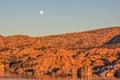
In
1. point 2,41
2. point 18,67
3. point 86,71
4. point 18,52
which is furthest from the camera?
point 2,41

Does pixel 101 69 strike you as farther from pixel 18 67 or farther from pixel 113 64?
pixel 18 67

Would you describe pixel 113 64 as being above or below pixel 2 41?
below

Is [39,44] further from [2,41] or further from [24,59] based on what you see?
[24,59]

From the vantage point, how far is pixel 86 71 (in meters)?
108

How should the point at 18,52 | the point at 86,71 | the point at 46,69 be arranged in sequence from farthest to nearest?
the point at 18,52 < the point at 46,69 < the point at 86,71

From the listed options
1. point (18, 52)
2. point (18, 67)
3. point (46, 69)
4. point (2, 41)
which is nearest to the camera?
point (46, 69)

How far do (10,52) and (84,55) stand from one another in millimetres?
29283

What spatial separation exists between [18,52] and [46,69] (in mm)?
27730

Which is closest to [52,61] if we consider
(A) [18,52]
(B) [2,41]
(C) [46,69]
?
(C) [46,69]

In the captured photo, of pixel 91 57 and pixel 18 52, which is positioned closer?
pixel 91 57

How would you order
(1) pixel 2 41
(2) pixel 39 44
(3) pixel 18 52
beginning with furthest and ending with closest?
(1) pixel 2 41, (2) pixel 39 44, (3) pixel 18 52

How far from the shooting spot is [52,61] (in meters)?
119

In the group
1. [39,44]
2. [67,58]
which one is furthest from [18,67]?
[39,44]

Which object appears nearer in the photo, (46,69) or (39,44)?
(46,69)
